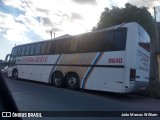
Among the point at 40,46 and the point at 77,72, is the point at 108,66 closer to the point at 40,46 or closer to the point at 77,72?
the point at 77,72

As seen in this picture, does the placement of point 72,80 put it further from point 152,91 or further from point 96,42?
point 152,91

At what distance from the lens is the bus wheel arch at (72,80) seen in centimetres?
1496

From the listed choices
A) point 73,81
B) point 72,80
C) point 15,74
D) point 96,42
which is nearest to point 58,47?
point 72,80

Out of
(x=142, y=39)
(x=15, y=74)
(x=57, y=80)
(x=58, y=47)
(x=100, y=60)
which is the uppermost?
(x=142, y=39)

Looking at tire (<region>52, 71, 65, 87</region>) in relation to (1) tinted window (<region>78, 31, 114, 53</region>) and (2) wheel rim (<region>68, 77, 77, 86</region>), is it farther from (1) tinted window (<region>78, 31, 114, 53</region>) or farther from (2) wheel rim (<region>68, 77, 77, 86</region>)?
(1) tinted window (<region>78, 31, 114, 53</region>)

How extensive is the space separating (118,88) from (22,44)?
41.1 feet

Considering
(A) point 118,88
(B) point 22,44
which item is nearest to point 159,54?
(A) point 118,88

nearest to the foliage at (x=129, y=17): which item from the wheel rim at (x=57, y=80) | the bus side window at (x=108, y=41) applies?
the wheel rim at (x=57, y=80)

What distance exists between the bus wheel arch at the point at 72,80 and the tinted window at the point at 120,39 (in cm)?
343

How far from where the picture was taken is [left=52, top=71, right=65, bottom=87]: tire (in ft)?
53.1

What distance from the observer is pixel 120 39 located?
41.4 feet

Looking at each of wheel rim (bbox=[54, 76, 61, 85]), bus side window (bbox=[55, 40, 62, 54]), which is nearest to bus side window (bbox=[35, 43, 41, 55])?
bus side window (bbox=[55, 40, 62, 54])

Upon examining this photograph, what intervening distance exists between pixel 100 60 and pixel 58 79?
4.21 meters

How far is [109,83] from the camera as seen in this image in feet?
41.5
